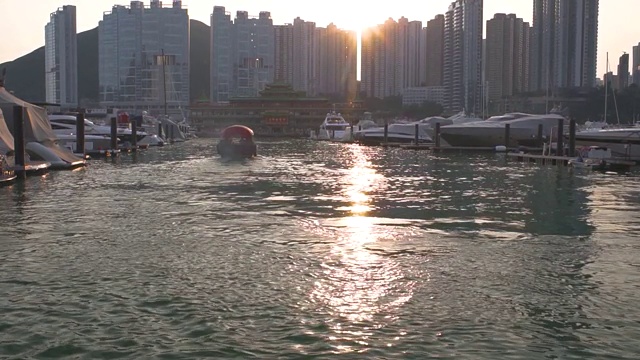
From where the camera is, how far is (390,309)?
928cm

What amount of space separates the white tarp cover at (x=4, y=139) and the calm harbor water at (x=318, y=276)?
550 centimetres

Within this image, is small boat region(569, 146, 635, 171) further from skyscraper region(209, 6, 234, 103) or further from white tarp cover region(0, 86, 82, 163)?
skyscraper region(209, 6, 234, 103)

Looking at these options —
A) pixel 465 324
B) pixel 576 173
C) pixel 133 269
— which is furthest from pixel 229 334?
pixel 576 173

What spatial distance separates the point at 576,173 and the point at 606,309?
24.6 metres

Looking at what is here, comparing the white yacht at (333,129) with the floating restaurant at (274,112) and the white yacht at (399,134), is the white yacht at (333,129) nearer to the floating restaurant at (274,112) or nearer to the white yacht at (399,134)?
the white yacht at (399,134)

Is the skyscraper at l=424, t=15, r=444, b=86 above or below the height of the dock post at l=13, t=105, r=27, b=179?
above

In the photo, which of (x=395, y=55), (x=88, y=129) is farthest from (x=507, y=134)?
(x=395, y=55)

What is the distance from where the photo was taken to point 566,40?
141125mm

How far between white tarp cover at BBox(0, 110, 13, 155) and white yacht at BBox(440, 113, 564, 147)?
36.8 metres

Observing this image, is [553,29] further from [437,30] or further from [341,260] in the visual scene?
[341,260]

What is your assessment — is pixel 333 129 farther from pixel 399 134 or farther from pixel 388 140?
pixel 399 134

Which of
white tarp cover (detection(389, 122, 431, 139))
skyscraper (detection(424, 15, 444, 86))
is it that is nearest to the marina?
white tarp cover (detection(389, 122, 431, 139))

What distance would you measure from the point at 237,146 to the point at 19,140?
21.9 metres

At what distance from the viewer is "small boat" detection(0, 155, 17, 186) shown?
25038mm
